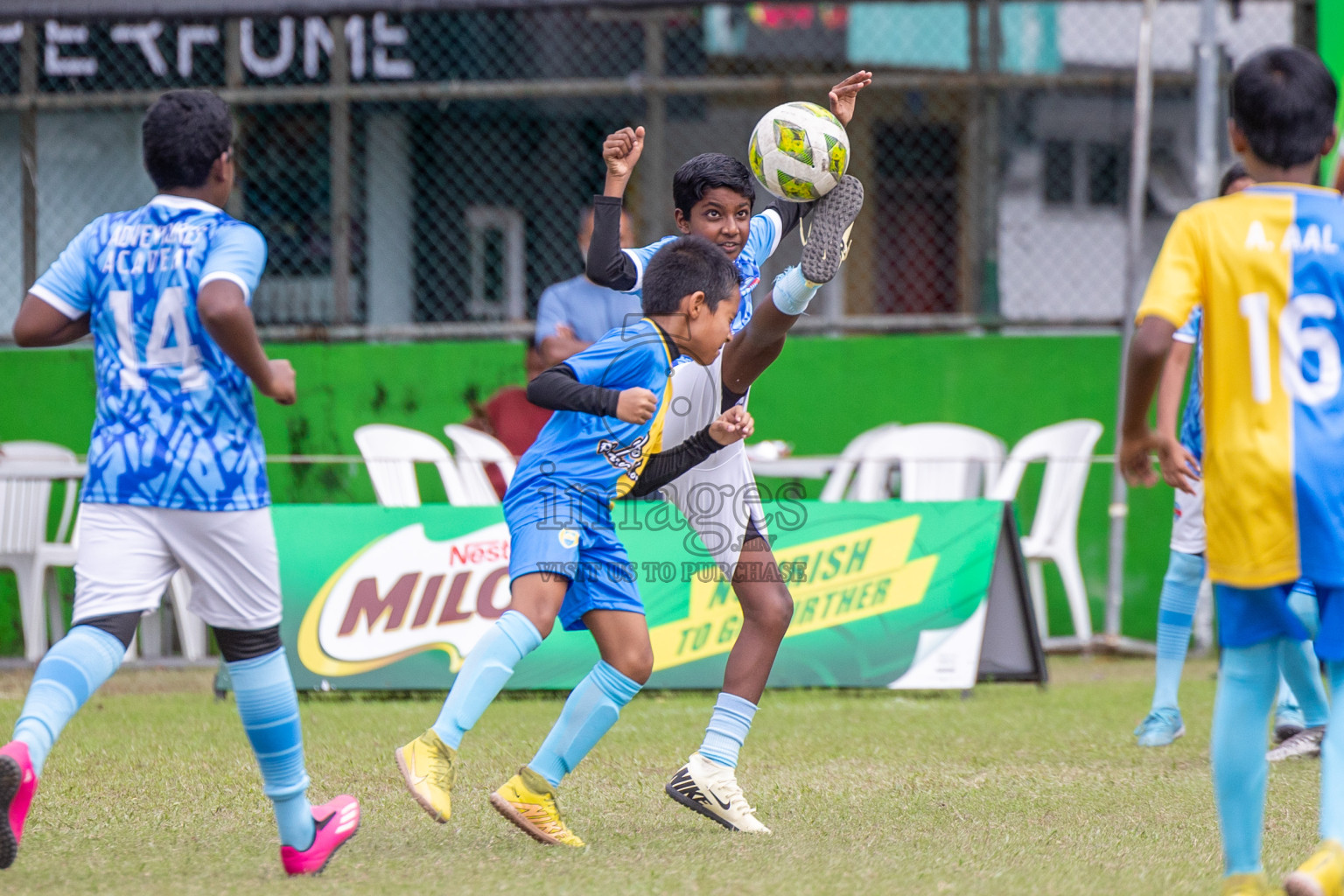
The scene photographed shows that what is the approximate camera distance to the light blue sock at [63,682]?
3490mm

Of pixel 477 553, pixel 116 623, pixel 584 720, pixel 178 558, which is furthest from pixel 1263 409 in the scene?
pixel 477 553

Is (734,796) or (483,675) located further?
(734,796)

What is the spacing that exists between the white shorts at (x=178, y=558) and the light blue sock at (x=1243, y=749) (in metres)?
2.22

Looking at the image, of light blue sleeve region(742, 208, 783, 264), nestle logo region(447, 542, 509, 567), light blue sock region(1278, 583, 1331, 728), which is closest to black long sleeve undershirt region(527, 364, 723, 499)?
light blue sleeve region(742, 208, 783, 264)

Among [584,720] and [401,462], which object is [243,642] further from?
[401,462]

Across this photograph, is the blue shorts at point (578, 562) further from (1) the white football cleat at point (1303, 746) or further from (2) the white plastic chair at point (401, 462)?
(2) the white plastic chair at point (401, 462)

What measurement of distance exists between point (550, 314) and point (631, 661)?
13.9 feet

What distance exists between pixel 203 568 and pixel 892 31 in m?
10.5

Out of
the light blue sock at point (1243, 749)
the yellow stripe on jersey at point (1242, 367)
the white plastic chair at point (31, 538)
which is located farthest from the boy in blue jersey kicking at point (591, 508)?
the white plastic chair at point (31, 538)

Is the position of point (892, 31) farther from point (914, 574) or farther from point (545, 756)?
point (545, 756)

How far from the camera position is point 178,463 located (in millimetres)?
3480

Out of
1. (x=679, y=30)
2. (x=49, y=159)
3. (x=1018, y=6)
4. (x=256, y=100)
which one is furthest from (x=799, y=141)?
(x=1018, y=6)

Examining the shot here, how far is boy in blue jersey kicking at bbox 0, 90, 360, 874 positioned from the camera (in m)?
3.49

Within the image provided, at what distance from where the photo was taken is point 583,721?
411cm
